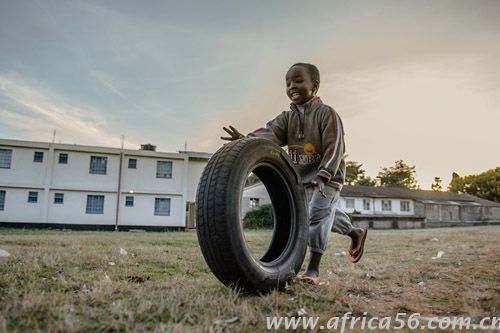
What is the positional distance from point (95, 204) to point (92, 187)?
4.20ft

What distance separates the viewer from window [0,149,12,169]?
23766mm

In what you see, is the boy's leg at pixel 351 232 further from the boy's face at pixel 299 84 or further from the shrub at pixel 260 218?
the shrub at pixel 260 218

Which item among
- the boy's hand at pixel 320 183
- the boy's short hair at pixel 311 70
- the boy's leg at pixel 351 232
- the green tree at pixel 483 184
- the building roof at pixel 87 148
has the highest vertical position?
the green tree at pixel 483 184

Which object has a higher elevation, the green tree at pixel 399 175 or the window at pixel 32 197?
the green tree at pixel 399 175

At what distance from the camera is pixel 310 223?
3.29 m

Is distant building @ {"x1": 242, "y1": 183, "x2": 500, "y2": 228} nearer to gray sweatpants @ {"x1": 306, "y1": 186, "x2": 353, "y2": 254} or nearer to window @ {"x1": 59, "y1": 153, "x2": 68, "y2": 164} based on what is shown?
window @ {"x1": 59, "y1": 153, "x2": 68, "y2": 164}

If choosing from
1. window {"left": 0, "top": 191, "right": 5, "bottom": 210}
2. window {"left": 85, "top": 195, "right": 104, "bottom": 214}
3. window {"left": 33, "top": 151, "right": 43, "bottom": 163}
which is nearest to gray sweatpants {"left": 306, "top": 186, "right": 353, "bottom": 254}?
window {"left": 85, "top": 195, "right": 104, "bottom": 214}

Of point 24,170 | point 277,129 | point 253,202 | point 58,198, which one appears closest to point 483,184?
point 253,202

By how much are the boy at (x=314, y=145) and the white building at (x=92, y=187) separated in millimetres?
22859

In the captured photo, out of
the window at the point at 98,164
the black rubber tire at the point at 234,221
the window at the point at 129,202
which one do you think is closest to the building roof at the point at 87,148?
the window at the point at 98,164

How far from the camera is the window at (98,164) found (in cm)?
2488

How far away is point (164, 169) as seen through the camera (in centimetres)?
2600

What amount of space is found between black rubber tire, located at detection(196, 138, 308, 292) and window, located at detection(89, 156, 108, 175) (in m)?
24.8

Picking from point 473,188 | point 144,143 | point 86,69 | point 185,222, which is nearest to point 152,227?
point 185,222
